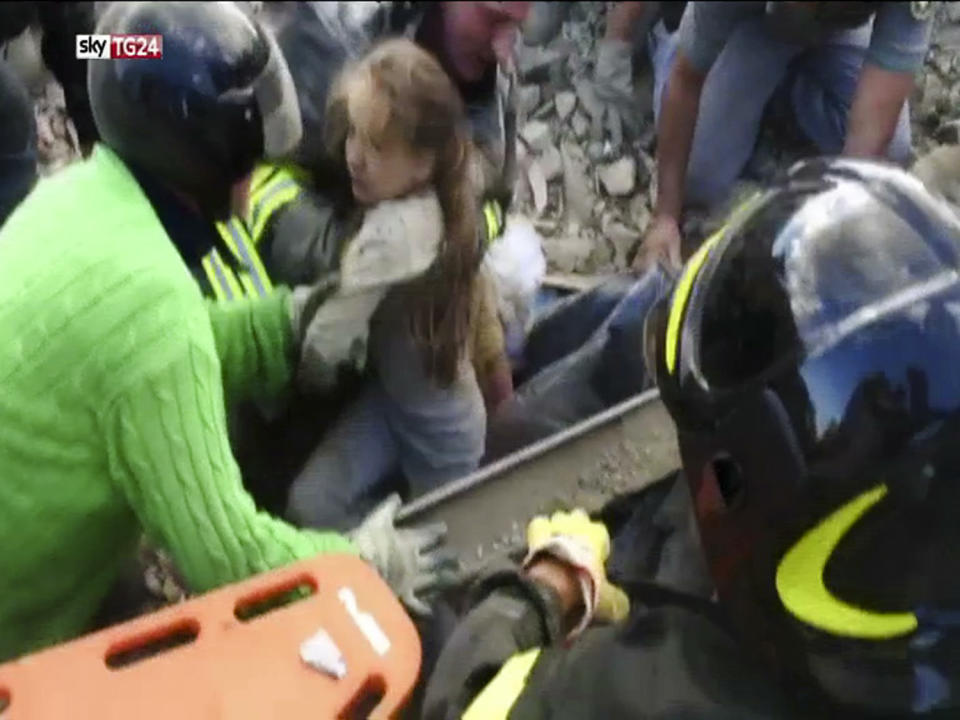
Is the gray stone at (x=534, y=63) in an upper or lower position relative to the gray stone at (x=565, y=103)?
upper

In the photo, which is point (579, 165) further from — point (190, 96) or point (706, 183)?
point (190, 96)

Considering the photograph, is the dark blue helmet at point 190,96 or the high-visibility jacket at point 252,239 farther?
the high-visibility jacket at point 252,239

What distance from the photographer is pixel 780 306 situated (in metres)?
0.49

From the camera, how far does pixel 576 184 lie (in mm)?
971

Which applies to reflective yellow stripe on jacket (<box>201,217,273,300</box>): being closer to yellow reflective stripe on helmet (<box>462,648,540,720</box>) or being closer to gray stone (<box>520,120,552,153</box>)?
gray stone (<box>520,120,552,153</box>)

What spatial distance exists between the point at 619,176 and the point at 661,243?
0.26 feet

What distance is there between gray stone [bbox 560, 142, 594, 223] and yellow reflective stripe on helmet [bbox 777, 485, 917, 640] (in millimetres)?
508

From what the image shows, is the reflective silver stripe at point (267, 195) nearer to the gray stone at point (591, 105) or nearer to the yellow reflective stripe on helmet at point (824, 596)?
the gray stone at point (591, 105)

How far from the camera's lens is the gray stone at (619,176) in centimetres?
96

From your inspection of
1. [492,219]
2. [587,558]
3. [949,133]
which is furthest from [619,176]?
A: [587,558]

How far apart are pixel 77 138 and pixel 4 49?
12 centimetres

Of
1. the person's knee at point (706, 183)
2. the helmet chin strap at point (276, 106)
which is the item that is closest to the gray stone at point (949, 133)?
the person's knee at point (706, 183)

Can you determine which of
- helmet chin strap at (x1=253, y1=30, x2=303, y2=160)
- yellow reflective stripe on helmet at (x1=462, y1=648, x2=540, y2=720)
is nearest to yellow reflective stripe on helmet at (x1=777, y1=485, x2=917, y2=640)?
yellow reflective stripe on helmet at (x1=462, y1=648, x2=540, y2=720)

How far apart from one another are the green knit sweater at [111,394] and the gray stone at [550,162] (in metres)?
0.34
